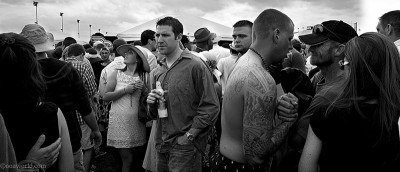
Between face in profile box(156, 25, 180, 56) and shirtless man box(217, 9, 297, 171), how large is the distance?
150 cm

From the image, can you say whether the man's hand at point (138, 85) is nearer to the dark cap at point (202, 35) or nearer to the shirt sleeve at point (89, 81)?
the shirt sleeve at point (89, 81)

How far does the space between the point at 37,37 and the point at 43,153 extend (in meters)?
1.80

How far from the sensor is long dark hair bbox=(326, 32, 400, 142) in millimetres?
2084

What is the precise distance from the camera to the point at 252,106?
254 centimetres

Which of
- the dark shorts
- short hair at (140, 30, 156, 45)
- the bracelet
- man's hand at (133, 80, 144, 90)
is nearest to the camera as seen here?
the bracelet

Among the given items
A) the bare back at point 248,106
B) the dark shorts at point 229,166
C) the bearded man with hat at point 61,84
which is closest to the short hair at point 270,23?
the bare back at point 248,106

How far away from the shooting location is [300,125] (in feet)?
8.67

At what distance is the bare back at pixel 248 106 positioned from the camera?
2.54 metres

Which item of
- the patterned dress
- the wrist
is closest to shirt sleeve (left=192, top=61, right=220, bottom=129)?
the wrist

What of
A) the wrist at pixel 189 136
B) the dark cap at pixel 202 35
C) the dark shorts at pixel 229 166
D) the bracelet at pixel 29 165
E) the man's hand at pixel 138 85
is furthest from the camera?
the dark cap at pixel 202 35

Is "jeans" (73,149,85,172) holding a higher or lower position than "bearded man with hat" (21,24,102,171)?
lower

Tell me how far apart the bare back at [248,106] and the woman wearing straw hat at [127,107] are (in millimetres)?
2472

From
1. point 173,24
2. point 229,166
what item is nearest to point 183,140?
point 229,166

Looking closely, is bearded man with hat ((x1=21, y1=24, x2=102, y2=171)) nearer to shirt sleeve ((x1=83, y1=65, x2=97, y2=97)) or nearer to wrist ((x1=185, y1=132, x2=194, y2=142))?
wrist ((x1=185, y1=132, x2=194, y2=142))
